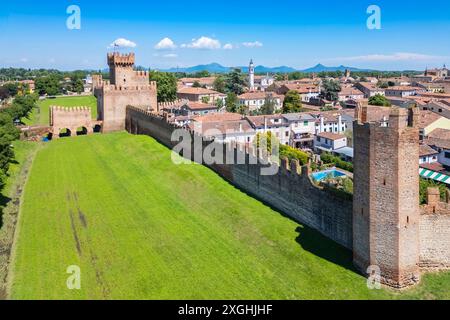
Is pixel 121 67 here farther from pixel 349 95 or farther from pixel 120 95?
pixel 349 95

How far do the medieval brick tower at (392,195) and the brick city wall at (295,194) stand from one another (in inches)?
82.2

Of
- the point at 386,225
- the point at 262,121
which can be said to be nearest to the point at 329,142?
the point at 262,121

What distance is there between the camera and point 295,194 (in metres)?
23.1

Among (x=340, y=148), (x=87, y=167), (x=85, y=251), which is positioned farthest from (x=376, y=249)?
(x=340, y=148)

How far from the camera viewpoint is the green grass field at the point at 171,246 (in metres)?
17.6

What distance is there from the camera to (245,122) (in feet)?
183

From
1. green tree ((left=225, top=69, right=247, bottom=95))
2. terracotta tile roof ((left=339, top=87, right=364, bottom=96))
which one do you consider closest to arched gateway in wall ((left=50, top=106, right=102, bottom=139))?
green tree ((left=225, top=69, right=247, bottom=95))

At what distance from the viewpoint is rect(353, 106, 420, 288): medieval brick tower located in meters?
16.5

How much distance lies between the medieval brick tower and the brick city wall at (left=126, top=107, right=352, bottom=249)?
2.09m

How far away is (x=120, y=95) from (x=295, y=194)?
34219mm

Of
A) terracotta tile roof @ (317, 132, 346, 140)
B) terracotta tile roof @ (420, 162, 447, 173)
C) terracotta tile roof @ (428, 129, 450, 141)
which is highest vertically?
terracotta tile roof @ (428, 129, 450, 141)

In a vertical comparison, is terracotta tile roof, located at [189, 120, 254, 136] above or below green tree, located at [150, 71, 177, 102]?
below

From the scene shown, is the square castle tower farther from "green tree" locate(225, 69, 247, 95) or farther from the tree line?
"green tree" locate(225, 69, 247, 95)

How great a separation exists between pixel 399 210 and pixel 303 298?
15.4 feet
